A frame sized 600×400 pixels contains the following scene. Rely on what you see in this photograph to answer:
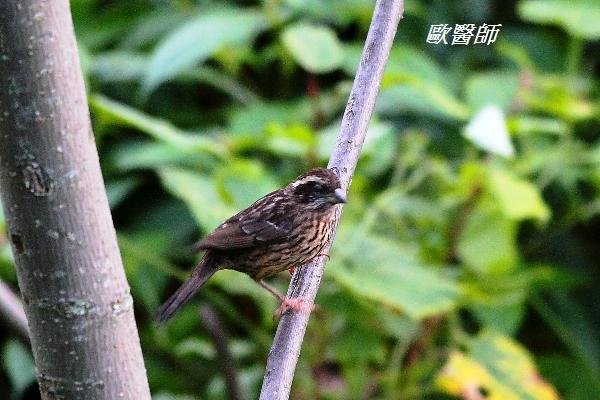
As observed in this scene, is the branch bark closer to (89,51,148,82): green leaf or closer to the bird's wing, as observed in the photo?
the bird's wing

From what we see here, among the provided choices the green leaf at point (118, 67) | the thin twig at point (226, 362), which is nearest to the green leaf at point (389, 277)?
the thin twig at point (226, 362)

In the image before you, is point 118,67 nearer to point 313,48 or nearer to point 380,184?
point 313,48

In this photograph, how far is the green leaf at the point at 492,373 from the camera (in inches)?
126

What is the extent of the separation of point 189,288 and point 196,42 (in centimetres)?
202

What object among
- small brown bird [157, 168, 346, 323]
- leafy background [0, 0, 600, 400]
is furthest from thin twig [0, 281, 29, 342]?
small brown bird [157, 168, 346, 323]

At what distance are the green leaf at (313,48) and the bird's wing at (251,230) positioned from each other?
1.01m

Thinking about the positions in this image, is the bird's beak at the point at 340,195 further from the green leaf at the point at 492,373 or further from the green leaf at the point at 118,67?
the green leaf at the point at 118,67

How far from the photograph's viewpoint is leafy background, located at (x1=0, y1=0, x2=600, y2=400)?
3248 mm

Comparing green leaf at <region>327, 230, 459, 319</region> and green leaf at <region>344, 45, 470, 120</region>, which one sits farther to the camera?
green leaf at <region>344, 45, 470, 120</region>

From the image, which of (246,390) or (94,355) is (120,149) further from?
(94,355)

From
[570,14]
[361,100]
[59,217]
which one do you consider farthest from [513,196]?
[59,217]

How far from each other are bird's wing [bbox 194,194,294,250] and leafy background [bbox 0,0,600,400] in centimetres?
42

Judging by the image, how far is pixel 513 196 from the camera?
325 cm

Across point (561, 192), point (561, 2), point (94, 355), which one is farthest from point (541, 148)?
point (94, 355)
